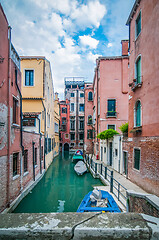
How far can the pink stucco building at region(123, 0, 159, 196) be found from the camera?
701 cm

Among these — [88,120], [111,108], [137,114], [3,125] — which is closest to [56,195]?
[3,125]

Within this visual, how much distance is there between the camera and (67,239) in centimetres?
120

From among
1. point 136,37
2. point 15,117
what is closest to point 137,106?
point 136,37

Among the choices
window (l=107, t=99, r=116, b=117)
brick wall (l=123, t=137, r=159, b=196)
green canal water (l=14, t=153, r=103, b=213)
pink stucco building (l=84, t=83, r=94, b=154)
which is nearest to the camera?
brick wall (l=123, t=137, r=159, b=196)

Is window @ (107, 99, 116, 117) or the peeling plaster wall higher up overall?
window @ (107, 99, 116, 117)

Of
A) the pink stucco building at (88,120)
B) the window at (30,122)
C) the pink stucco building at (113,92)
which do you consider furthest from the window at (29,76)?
the pink stucco building at (88,120)

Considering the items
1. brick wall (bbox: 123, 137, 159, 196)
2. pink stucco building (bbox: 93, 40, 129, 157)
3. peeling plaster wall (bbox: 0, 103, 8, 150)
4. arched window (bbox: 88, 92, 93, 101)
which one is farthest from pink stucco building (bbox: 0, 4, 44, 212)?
arched window (bbox: 88, 92, 93, 101)

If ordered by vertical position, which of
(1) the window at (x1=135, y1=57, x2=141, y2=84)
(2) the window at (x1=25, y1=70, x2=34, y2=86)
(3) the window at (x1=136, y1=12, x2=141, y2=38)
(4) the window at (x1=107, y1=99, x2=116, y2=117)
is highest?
(3) the window at (x1=136, y1=12, x2=141, y2=38)

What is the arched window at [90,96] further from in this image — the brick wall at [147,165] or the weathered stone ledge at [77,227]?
the weathered stone ledge at [77,227]

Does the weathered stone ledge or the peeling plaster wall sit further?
the peeling plaster wall

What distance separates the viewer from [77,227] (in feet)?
4.00

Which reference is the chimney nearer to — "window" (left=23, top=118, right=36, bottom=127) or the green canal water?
"window" (left=23, top=118, right=36, bottom=127)

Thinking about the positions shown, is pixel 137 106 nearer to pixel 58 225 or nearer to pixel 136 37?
pixel 136 37

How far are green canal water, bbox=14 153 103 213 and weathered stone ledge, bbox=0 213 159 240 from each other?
22.6ft
